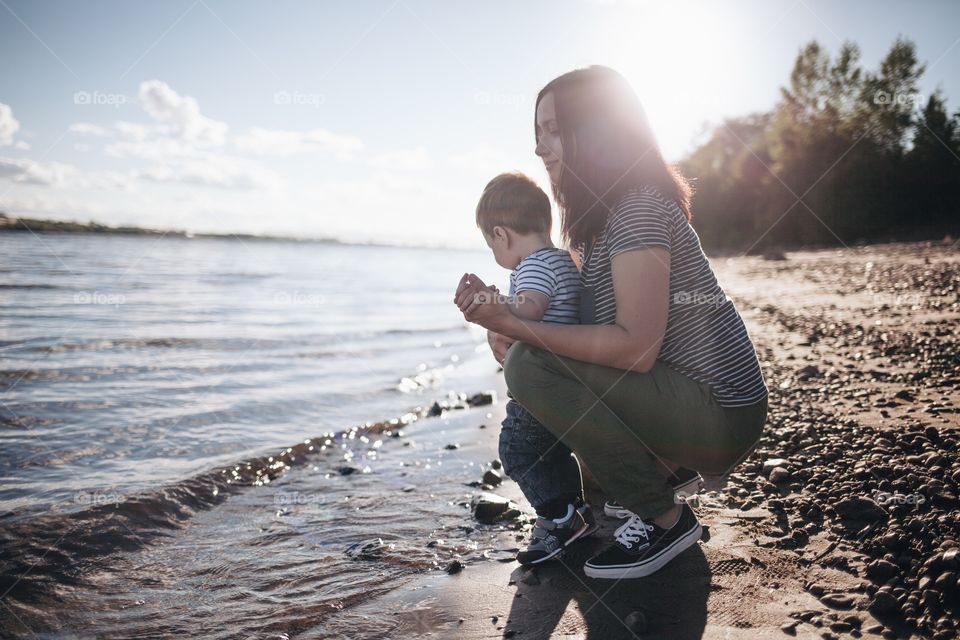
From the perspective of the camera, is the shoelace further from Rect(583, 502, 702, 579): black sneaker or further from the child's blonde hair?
the child's blonde hair

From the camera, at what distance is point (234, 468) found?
4633 millimetres

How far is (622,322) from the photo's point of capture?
2.44 m

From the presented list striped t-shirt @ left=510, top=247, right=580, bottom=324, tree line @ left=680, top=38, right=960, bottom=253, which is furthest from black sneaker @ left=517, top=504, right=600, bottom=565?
tree line @ left=680, top=38, right=960, bottom=253

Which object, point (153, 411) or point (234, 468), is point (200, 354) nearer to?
point (153, 411)

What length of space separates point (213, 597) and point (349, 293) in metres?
19.4

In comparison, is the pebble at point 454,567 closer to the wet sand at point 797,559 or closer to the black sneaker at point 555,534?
the wet sand at point 797,559

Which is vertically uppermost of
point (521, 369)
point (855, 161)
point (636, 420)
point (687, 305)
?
point (855, 161)

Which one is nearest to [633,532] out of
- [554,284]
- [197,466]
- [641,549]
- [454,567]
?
[641,549]

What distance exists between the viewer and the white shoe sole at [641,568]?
2.56 metres

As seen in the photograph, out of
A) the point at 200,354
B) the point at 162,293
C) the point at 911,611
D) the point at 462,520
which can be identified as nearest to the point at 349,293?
the point at 162,293

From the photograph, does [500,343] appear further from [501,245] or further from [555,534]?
[555,534]

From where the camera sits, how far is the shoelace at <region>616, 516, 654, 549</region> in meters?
2.62

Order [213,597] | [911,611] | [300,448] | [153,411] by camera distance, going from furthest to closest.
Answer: [153,411], [300,448], [213,597], [911,611]

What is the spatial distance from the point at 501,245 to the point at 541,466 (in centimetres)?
114
